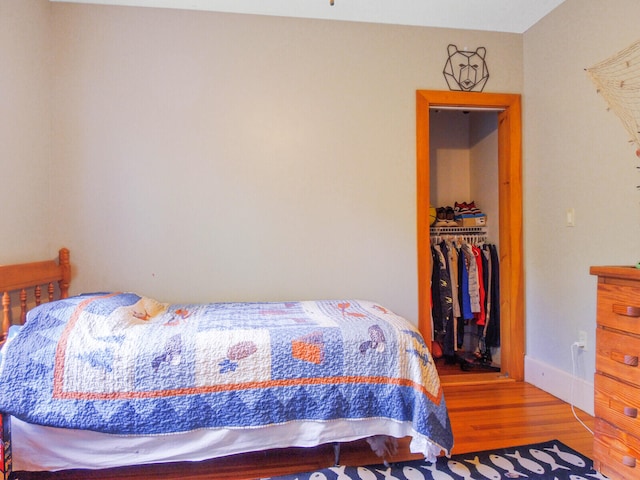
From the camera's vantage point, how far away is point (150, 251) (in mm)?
2453

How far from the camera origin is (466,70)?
2.72 meters

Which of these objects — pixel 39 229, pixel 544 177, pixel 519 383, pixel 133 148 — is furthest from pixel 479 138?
pixel 39 229

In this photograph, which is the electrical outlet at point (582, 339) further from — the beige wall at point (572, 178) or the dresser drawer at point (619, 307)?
the dresser drawer at point (619, 307)

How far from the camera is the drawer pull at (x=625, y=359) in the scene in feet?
4.88

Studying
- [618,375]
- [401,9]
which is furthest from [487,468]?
[401,9]

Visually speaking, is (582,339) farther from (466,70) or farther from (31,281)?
(31,281)

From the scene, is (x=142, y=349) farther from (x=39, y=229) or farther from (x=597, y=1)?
(x=597, y=1)

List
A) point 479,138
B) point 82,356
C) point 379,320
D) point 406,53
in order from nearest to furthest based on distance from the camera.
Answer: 1. point 82,356
2. point 379,320
3. point 406,53
4. point 479,138

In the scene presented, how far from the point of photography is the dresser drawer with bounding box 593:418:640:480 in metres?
1.49

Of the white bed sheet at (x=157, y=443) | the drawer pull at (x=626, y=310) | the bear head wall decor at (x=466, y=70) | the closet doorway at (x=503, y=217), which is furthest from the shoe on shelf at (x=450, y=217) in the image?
the white bed sheet at (x=157, y=443)

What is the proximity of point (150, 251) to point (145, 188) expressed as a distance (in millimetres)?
422

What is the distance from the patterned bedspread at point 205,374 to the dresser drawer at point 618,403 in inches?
26.8

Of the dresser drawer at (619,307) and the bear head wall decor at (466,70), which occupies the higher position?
the bear head wall decor at (466,70)

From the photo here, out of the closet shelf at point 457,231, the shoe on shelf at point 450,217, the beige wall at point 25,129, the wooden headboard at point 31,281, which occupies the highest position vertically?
the beige wall at point 25,129
